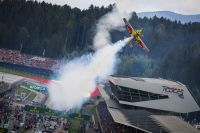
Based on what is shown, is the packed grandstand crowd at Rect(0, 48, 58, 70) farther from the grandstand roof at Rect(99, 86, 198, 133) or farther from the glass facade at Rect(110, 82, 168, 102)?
the grandstand roof at Rect(99, 86, 198, 133)

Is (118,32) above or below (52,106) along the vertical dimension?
above

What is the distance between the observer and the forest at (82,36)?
13001cm

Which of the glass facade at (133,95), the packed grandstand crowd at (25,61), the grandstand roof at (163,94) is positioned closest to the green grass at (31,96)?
the grandstand roof at (163,94)

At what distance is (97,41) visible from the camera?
147m

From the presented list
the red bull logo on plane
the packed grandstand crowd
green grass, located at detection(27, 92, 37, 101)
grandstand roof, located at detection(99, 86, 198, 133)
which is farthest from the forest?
grandstand roof, located at detection(99, 86, 198, 133)

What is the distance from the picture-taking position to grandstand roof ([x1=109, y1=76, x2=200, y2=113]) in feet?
235

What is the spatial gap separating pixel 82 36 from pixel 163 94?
90701mm

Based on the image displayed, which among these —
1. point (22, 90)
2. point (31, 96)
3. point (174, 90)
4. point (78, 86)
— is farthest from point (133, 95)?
point (22, 90)

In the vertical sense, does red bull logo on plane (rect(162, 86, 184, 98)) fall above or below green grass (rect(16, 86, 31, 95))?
above

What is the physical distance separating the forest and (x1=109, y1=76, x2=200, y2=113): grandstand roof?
1868 inches

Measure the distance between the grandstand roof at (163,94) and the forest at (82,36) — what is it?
156 ft

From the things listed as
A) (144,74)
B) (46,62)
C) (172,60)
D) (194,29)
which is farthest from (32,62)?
(194,29)

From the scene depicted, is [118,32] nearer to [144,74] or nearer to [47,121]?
[144,74]

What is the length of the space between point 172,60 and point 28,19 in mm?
69724
